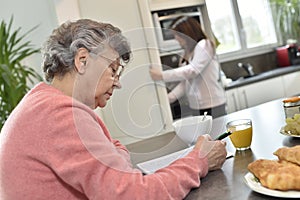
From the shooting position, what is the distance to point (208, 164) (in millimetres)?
956

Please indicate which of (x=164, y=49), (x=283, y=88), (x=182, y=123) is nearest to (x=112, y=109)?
(x=182, y=123)

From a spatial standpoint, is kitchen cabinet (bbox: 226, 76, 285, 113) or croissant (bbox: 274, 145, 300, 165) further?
kitchen cabinet (bbox: 226, 76, 285, 113)

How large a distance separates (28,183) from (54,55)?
0.31m

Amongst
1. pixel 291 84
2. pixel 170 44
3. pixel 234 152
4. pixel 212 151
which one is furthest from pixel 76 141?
pixel 291 84

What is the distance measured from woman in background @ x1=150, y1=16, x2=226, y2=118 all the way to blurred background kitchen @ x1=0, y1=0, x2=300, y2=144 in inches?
2.2

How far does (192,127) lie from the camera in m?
1.11

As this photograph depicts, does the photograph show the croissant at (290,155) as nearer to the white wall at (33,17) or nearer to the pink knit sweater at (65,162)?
the pink knit sweater at (65,162)

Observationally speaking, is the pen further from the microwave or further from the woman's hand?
the microwave

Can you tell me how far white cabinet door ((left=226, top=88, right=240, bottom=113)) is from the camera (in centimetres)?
322

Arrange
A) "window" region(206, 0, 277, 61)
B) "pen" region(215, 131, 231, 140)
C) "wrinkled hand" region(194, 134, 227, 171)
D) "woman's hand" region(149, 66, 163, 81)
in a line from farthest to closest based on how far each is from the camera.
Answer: "window" region(206, 0, 277, 61) < "woman's hand" region(149, 66, 163, 81) < "pen" region(215, 131, 231, 140) < "wrinkled hand" region(194, 134, 227, 171)

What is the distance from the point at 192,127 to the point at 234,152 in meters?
0.15

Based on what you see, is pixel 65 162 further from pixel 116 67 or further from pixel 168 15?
pixel 168 15

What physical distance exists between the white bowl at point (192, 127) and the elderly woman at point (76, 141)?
0.41ft

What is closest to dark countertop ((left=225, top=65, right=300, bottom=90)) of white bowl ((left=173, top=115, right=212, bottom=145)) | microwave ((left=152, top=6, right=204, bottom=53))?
microwave ((left=152, top=6, right=204, bottom=53))
